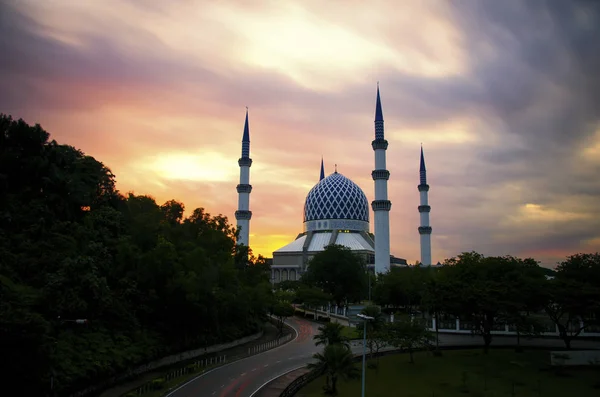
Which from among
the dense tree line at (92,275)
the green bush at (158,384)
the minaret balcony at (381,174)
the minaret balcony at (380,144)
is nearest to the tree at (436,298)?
the dense tree line at (92,275)

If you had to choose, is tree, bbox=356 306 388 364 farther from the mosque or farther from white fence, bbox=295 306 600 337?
the mosque

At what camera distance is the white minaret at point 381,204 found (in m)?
66.6

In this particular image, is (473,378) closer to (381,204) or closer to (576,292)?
(576,292)

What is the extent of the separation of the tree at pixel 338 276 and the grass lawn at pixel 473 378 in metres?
29.0

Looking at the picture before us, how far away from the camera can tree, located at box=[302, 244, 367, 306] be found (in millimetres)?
65188

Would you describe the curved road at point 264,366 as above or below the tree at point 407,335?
below

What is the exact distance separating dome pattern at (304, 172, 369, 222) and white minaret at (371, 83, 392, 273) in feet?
98.0

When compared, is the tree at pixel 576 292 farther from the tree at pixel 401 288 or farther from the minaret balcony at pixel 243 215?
the minaret balcony at pixel 243 215

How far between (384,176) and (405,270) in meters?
13.7

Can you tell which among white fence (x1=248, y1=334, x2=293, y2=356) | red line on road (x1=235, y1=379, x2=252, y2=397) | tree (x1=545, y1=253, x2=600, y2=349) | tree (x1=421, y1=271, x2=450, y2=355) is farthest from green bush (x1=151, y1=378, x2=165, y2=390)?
tree (x1=545, y1=253, x2=600, y2=349)

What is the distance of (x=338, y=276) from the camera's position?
214 feet

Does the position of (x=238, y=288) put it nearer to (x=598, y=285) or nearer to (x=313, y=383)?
(x=313, y=383)

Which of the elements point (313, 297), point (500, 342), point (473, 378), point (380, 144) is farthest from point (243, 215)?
point (473, 378)

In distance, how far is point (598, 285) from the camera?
3722 centimetres
